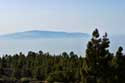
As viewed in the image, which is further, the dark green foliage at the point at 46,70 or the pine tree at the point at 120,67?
the dark green foliage at the point at 46,70

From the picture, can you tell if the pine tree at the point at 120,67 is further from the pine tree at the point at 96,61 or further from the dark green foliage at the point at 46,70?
the dark green foliage at the point at 46,70

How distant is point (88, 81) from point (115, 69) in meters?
4.52

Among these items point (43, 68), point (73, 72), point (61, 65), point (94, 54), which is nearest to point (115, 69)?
point (94, 54)

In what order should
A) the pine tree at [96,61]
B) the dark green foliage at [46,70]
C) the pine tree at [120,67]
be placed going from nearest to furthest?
the pine tree at [96,61], the pine tree at [120,67], the dark green foliage at [46,70]

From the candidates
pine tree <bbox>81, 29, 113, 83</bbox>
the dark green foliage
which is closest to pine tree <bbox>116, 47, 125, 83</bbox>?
pine tree <bbox>81, 29, 113, 83</bbox>

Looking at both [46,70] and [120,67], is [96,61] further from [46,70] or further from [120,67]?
[46,70]

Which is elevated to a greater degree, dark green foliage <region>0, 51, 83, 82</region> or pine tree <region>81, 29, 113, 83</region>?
pine tree <region>81, 29, 113, 83</region>

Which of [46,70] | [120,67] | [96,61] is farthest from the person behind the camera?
[46,70]

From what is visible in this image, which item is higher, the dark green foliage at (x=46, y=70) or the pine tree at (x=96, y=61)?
the pine tree at (x=96, y=61)

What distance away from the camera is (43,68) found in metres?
67.2

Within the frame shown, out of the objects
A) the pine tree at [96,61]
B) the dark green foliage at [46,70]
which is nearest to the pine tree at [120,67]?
the pine tree at [96,61]

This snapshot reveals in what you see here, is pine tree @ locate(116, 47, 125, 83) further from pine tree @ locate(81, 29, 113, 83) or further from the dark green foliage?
the dark green foliage

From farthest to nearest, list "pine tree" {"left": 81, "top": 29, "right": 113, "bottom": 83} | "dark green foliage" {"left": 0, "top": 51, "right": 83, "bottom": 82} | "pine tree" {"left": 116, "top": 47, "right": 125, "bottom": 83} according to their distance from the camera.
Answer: "dark green foliage" {"left": 0, "top": 51, "right": 83, "bottom": 82}, "pine tree" {"left": 116, "top": 47, "right": 125, "bottom": 83}, "pine tree" {"left": 81, "top": 29, "right": 113, "bottom": 83}

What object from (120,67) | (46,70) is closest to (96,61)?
(120,67)
